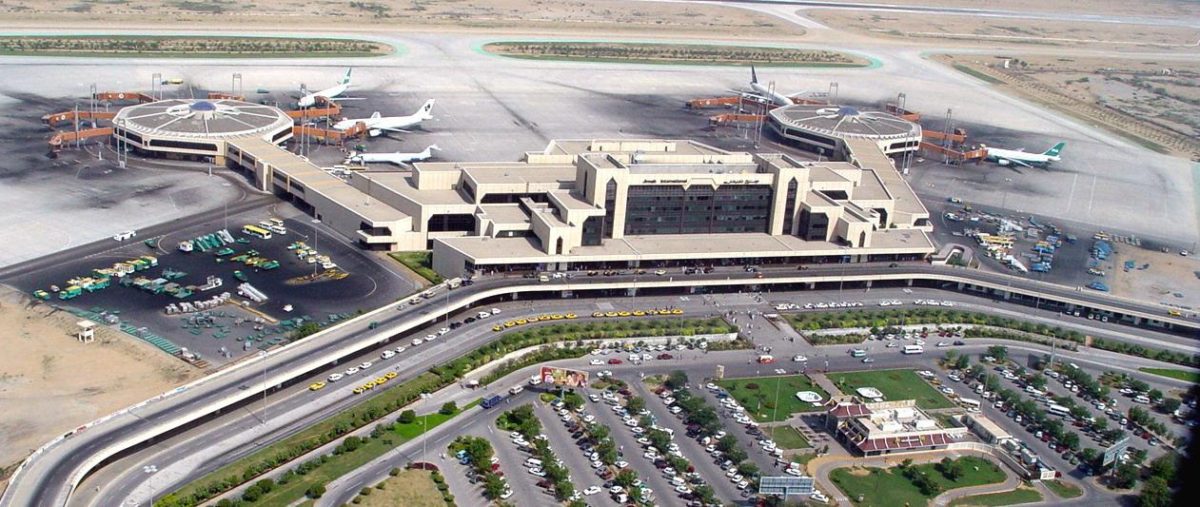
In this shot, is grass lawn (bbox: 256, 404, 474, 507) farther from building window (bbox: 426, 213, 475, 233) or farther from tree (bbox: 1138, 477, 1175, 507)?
tree (bbox: 1138, 477, 1175, 507)

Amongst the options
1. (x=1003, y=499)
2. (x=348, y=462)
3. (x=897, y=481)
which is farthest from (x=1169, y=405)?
(x=348, y=462)

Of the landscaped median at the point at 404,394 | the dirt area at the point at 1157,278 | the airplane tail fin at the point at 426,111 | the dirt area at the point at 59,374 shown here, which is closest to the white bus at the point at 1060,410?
the landscaped median at the point at 404,394

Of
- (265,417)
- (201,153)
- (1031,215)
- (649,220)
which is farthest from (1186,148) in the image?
(265,417)

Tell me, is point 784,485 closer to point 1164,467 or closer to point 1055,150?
point 1164,467

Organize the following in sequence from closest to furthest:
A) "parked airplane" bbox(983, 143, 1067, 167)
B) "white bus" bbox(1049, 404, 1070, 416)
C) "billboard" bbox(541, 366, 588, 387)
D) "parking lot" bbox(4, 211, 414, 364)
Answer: "billboard" bbox(541, 366, 588, 387) < "white bus" bbox(1049, 404, 1070, 416) < "parking lot" bbox(4, 211, 414, 364) < "parked airplane" bbox(983, 143, 1067, 167)

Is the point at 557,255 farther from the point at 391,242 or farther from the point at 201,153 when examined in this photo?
the point at 201,153

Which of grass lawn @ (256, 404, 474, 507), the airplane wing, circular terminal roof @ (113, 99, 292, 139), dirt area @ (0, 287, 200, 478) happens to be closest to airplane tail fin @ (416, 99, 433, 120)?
circular terminal roof @ (113, 99, 292, 139)

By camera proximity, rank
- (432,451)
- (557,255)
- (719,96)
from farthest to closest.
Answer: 1. (719,96)
2. (557,255)
3. (432,451)
